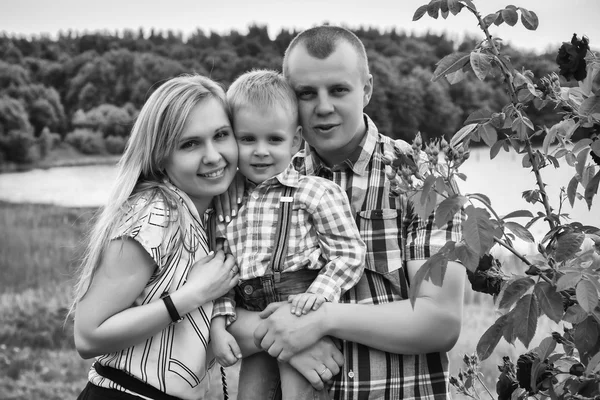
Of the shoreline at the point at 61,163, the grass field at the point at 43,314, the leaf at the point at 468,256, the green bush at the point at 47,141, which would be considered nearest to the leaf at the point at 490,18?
the leaf at the point at 468,256

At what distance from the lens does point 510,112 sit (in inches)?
61.6

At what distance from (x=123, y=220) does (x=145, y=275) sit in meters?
0.18

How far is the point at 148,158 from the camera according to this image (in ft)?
6.93

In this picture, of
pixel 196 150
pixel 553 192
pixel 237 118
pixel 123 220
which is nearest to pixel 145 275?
pixel 123 220

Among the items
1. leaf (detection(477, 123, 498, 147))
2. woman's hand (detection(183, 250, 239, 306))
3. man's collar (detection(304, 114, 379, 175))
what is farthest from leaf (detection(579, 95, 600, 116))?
woman's hand (detection(183, 250, 239, 306))

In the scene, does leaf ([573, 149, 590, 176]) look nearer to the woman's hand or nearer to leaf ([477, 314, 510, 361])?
leaf ([477, 314, 510, 361])

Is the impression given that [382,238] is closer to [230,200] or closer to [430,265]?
[230,200]

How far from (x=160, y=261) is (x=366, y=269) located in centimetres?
66

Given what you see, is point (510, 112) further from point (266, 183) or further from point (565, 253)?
point (266, 183)

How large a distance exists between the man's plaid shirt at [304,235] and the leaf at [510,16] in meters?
0.78

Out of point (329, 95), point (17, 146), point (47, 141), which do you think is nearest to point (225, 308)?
point (329, 95)

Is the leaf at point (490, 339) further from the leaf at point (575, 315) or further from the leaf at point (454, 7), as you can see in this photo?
the leaf at point (454, 7)

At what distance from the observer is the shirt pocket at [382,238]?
2.10 meters

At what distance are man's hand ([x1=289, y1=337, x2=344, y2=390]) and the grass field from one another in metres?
2.68
